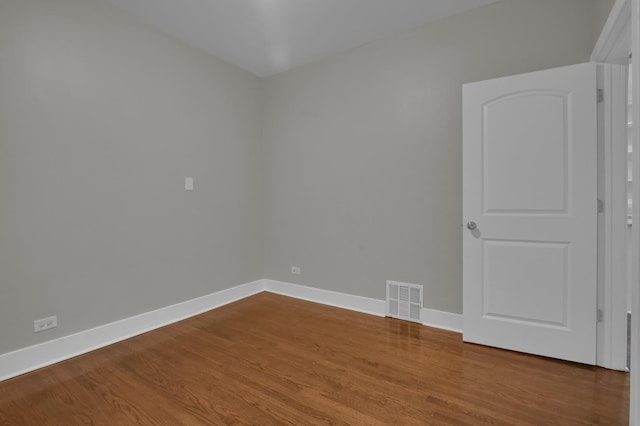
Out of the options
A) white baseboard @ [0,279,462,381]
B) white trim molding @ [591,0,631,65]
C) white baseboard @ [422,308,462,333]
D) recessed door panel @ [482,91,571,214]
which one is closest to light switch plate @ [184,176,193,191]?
white baseboard @ [0,279,462,381]

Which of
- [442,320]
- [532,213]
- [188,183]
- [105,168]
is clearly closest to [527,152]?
[532,213]

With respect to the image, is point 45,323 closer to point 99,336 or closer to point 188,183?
point 99,336

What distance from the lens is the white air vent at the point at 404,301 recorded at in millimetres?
2896

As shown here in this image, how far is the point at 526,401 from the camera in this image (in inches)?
68.4

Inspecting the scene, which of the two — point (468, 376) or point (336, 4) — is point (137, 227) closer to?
point (336, 4)

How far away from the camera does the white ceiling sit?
2.51 meters

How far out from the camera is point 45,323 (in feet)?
7.16

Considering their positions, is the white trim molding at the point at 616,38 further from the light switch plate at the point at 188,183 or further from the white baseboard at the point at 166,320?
the light switch plate at the point at 188,183

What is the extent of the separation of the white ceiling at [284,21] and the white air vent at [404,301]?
7.92ft

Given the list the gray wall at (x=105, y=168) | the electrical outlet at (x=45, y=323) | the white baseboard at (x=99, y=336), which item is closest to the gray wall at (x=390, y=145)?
the gray wall at (x=105, y=168)

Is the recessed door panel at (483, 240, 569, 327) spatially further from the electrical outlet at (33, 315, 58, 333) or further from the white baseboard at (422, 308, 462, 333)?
the electrical outlet at (33, 315, 58, 333)

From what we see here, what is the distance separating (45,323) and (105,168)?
47.3 inches

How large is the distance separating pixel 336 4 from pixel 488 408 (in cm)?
300

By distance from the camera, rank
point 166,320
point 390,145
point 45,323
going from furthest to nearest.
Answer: point 390,145, point 166,320, point 45,323
